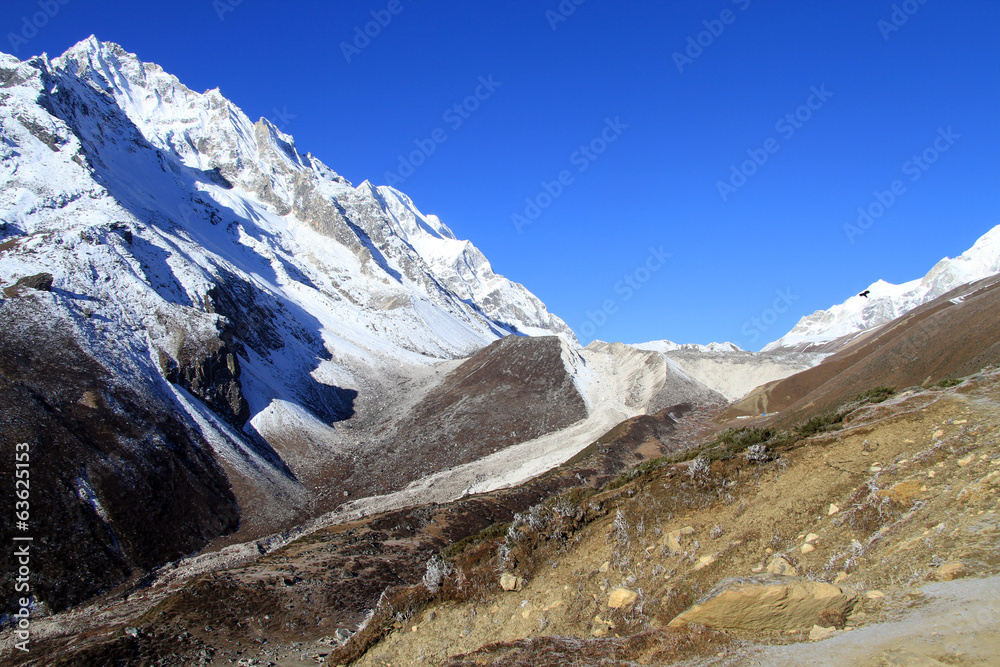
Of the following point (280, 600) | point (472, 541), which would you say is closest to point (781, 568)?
point (472, 541)

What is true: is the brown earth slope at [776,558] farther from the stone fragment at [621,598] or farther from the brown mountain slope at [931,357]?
the brown mountain slope at [931,357]

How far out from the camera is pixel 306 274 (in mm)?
112312

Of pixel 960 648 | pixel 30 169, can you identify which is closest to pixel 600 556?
pixel 960 648

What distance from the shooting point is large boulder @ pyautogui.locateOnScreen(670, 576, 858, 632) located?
746cm

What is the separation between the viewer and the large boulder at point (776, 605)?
7465mm

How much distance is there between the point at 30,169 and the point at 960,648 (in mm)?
90482

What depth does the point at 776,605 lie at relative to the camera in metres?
7.56

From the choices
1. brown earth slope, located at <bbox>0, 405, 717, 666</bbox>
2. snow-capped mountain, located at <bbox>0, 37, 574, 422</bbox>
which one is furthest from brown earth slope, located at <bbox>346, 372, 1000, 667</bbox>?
snow-capped mountain, located at <bbox>0, 37, 574, 422</bbox>

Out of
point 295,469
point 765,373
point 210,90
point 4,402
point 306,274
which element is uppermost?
point 210,90

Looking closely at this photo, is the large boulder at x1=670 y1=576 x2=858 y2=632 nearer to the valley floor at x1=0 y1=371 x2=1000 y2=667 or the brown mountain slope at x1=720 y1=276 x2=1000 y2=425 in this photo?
the valley floor at x1=0 y1=371 x2=1000 y2=667

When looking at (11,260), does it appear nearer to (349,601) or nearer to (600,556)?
(349,601)

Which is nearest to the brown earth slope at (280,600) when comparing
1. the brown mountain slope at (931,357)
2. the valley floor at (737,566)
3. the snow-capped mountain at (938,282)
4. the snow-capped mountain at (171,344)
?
the valley floor at (737,566)

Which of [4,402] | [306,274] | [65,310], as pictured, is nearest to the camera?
[4,402]

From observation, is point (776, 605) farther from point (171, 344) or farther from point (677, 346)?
point (677, 346)
